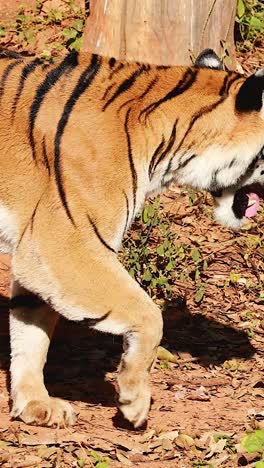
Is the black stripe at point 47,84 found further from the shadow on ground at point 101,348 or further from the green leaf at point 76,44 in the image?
the green leaf at point 76,44

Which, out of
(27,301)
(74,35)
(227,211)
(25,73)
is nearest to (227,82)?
(227,211)

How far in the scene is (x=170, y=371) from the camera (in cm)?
615

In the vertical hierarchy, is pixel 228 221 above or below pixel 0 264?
above

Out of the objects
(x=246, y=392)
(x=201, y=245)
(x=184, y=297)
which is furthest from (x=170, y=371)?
(x=201, y=245)

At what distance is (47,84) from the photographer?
16.0 feet

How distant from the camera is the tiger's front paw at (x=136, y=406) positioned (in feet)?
15.4

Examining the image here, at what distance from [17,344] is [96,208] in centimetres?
103

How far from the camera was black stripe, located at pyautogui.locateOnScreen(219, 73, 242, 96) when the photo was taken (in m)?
5.02

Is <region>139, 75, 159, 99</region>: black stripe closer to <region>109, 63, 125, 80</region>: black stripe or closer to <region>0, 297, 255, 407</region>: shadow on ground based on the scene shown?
<region>109, 63, 125, 80</region>: black stripe

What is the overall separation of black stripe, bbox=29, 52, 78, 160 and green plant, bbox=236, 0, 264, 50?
14.2 ft

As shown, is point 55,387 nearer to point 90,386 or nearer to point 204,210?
point 90,386

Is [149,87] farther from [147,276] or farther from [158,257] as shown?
[158,257]

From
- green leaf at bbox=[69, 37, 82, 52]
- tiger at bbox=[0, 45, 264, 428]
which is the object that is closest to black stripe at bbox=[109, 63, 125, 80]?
tiger at bbox=[0, 45, 264, 428]

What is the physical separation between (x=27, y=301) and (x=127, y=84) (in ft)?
4.22
